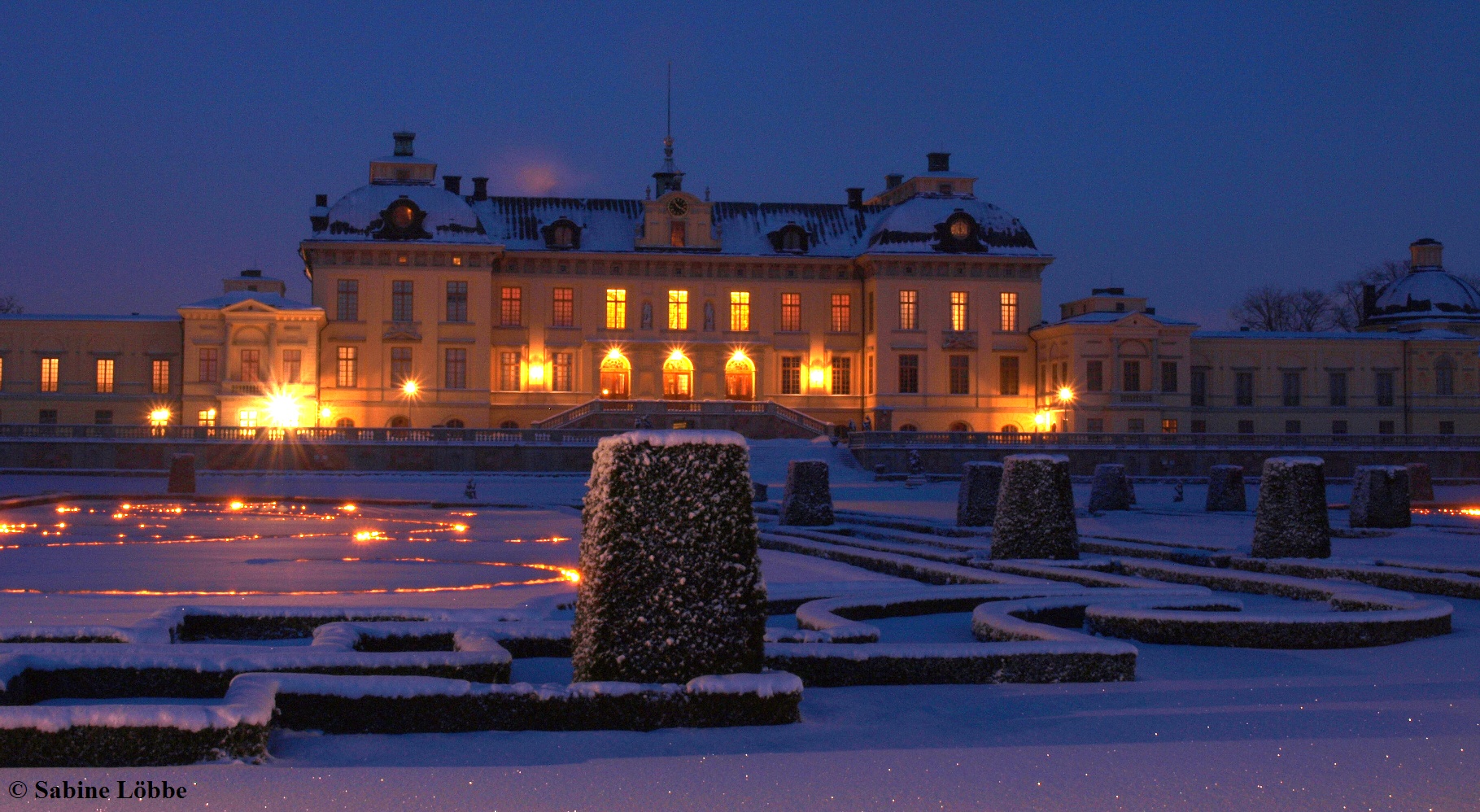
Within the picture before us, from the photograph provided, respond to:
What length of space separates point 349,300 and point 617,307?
10.1 metres

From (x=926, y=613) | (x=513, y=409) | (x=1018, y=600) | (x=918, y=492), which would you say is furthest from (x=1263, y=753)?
(x=513, y=409)

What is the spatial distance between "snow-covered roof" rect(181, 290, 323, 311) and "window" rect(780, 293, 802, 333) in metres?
17.7

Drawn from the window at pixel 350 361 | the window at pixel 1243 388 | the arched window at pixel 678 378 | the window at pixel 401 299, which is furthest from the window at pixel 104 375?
the window at pixel 1243 388

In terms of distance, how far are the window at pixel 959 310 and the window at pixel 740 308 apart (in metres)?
8.10

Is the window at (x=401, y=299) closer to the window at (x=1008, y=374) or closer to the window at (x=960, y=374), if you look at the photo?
the window at (x=960, y=374)

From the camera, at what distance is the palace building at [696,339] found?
46812 mm

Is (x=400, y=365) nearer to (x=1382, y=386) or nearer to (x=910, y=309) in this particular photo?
(x=910, y=309)

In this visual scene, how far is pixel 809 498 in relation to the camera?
20.8 meters

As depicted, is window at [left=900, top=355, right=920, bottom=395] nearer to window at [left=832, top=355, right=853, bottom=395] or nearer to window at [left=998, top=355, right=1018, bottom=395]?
window at [left=832, top=355, right=853, bottom=395]

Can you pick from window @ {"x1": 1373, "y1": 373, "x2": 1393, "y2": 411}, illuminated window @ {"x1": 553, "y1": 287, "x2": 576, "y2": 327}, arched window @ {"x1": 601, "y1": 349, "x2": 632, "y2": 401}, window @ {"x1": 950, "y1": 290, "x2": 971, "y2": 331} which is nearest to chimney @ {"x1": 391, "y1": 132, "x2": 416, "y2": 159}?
illuminated window @ {"x1": 553, "y1": 287, "x2": 576, "y2": 327}

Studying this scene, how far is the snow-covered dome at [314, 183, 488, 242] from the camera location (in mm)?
47969

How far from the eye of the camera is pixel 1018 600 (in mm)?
10281

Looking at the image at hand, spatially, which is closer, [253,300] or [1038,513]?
[1038,513]

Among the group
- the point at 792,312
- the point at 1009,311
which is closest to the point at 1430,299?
the point at 1009,311
